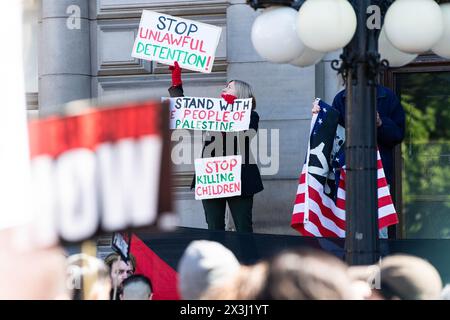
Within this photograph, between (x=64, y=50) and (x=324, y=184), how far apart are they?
13.3 ft

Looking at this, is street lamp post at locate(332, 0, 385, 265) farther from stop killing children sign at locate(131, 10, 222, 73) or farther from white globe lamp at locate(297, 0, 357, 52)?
stop killing children sign at locate(131, 10, 222, 73)

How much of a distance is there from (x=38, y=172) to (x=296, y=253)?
8.32 feet

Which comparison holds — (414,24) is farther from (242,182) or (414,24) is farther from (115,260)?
(242,182)

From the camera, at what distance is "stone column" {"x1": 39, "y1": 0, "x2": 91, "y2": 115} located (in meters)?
11.2

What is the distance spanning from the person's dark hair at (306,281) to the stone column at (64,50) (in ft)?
21.3

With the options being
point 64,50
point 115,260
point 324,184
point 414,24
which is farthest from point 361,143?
point 64,50

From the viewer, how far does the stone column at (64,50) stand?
1124 centimetres

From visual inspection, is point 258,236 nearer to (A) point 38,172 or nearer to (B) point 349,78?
(B) point 349,78

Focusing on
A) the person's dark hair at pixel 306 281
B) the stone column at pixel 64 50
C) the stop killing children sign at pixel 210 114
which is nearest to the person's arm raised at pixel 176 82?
the stop killing children sign at pixel 210 114

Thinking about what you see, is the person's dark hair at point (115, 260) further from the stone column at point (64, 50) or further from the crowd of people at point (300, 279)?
the stone column at point (64, 50)

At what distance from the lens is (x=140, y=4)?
11289 mm

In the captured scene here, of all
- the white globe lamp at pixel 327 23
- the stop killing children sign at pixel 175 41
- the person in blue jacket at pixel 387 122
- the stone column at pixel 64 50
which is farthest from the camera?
the stone column at pixel 64 50

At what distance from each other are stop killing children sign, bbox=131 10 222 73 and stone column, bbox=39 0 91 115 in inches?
63.9

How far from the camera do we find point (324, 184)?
8.34 m
